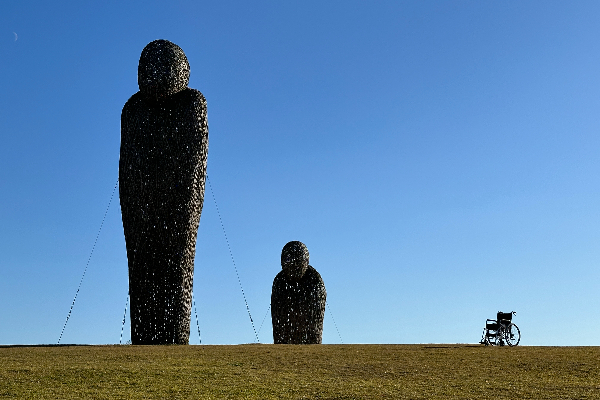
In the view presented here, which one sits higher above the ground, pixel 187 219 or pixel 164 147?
pixel 164 147

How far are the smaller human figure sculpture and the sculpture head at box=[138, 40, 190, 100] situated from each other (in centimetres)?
736

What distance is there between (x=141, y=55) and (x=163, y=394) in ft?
33.9

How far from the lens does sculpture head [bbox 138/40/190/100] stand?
16.6 m

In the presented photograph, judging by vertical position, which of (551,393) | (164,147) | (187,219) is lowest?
(551,393)

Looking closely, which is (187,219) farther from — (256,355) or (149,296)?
(256,355)

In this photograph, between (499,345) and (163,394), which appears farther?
(499,345)

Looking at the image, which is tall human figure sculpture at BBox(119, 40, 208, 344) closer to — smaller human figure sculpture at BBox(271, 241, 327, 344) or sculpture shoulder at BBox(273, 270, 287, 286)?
smaller human figure sculpture at BBox(271, 241, 327, 344)

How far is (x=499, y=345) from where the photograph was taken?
50.9 feet

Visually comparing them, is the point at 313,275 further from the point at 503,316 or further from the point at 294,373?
the point at 294,373

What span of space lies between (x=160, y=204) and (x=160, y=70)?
11.0ft

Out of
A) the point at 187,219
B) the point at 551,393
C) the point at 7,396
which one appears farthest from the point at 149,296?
the point at 551,393

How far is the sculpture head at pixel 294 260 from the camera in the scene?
2170 cm

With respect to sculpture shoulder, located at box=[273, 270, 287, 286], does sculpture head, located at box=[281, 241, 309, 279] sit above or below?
above

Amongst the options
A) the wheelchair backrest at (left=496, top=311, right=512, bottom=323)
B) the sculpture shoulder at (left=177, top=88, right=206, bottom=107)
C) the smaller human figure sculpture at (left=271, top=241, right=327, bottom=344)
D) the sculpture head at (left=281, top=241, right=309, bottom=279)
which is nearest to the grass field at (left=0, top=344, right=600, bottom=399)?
the wheelchair backrest at (left=496, top=311, right=512, bottom=323)
